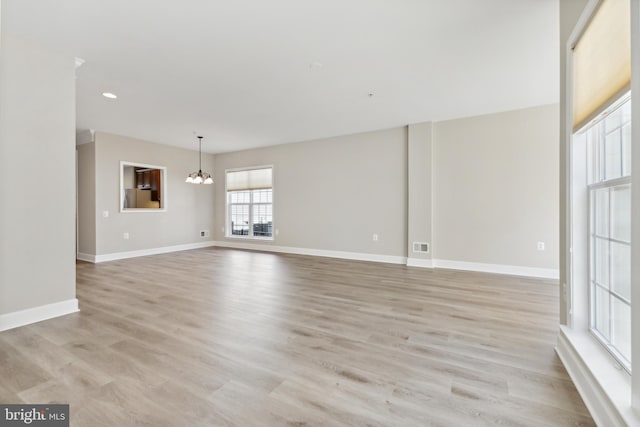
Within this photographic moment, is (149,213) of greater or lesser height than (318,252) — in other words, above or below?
above

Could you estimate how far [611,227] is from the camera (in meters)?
1.67

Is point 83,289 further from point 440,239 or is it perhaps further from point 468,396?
point 440,239

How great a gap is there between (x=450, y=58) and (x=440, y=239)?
3114mm

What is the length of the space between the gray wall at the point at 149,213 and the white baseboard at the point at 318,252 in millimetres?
975

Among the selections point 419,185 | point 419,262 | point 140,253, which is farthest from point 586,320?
point 140,253

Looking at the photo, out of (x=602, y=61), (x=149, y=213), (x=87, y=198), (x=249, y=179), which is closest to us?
(x=602, y=61)

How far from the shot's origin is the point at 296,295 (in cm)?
345

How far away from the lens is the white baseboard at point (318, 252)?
565 centimetres

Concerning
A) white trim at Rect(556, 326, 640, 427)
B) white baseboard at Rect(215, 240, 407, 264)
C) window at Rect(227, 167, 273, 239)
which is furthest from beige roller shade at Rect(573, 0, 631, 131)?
window at Rect(227, 167, 273, 239)

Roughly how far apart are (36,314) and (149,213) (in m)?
4.31

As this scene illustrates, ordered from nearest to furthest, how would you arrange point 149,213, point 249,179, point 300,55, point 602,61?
1. point 602,61
2. point 300,55
3. point 149,213
4. point 249,179

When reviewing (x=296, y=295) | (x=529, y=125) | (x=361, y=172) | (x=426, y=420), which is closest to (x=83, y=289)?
(x=296, y=295)

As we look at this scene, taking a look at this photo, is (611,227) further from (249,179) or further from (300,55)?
(249,179)

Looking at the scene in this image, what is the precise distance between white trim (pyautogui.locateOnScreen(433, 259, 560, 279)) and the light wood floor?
27.5 inches
